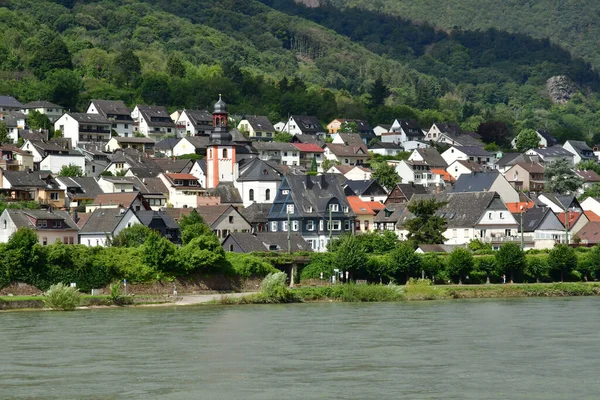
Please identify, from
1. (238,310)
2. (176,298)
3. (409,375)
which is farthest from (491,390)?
(176,298)

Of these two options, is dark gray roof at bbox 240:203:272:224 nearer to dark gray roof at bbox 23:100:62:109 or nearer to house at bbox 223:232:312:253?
house at bbox 223:232:312:253

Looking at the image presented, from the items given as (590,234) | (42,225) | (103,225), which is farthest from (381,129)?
(42,225)

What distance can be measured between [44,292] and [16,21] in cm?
11042

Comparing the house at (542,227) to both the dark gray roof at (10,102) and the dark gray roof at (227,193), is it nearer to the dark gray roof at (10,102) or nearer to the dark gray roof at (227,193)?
the dark gray roof at (227,193)

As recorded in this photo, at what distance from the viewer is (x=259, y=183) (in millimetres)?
91875

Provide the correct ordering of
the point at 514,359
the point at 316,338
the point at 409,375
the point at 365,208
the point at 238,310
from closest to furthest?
1. the point at 409,375
2. the point at 514,359
3. the point at 316,338
4. the point at 238,310
5. the point at 365,208

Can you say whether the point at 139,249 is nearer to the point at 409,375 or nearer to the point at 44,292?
the point at 44,292

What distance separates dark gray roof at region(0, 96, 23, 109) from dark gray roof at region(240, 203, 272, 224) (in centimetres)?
3591

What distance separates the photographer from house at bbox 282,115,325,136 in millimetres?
131375

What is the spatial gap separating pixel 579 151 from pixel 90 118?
183 feet

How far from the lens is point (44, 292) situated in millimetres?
57656

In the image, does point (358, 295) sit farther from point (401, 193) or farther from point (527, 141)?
point (527, 141)

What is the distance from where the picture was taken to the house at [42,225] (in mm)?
69750

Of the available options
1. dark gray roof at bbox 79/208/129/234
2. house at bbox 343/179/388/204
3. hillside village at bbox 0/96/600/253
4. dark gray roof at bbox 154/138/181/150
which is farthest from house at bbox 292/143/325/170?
dark gray roof at bbox 79/208/129/234
